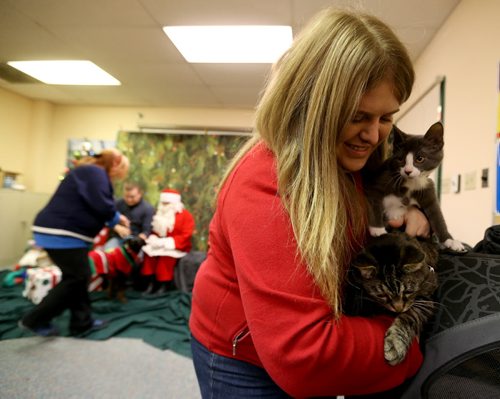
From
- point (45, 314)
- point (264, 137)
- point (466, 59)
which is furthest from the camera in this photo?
point (45, 314)

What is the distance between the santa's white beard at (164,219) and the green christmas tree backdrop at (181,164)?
0.72 meters

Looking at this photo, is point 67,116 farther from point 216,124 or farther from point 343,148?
point 343,148

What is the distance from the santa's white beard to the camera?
13.4 feet

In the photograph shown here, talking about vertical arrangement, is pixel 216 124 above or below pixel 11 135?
above

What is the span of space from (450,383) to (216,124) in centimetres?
476

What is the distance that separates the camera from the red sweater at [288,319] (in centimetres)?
53

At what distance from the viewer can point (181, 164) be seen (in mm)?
5043

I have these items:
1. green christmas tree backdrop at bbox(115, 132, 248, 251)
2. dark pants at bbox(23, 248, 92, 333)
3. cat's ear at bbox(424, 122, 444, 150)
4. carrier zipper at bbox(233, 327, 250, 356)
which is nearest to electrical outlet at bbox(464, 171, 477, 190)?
cat's ear at bbox(424, 122, 444, 150)

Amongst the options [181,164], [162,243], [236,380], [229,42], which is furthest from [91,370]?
[181,164]

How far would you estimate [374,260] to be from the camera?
0.78 m

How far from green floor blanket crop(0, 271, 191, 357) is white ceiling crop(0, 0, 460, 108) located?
2450 mm

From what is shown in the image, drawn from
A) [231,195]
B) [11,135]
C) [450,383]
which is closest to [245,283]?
[231,195]

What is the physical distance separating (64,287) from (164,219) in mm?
1829

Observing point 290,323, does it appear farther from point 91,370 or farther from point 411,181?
point 91,370
